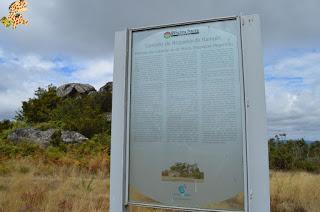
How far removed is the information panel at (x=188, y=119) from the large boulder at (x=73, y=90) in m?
27.3

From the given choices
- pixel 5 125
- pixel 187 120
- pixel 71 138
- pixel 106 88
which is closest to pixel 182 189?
pixel 187 120

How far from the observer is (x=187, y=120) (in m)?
3.54

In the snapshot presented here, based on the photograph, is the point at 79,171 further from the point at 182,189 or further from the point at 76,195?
the point at 182,189

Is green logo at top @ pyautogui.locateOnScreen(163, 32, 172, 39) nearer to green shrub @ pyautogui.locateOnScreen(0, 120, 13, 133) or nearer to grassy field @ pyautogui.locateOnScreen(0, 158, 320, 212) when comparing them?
grassy field @ pyautogui.locateOnScreen(0, 158, 320, 212)

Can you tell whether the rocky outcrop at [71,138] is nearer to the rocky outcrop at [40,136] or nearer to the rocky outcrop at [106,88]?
the rocky outcrop at [40,136]

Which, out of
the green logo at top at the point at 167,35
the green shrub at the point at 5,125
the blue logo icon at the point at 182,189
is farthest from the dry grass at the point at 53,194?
the green shrub at the point at 5,125

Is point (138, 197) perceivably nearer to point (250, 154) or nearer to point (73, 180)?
point (250, 154)

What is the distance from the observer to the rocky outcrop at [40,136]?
16.6 metres

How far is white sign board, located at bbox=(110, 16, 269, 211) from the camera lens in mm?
3375

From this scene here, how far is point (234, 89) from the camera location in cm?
342

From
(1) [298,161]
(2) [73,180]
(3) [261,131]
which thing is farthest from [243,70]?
(1) [298,161]

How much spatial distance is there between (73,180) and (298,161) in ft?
24.6

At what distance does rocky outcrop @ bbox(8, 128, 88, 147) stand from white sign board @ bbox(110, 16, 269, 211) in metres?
Answer: 13.2

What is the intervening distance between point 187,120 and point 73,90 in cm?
2825
